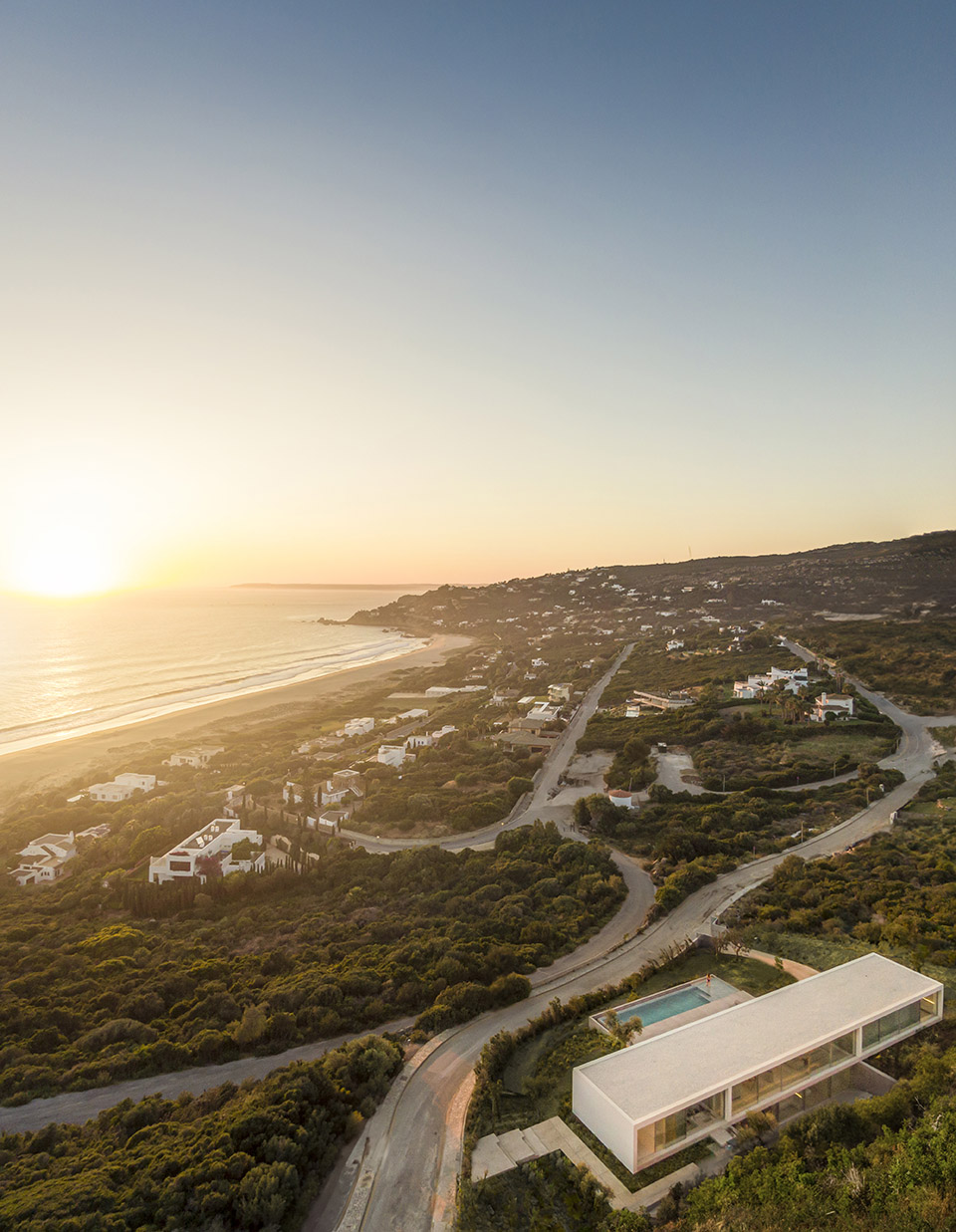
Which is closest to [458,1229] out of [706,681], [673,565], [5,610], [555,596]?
[706,681]

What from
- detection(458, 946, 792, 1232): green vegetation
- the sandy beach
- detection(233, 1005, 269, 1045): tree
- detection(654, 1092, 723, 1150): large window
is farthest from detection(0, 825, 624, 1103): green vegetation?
the sandy beach

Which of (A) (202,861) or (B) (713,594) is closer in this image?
(A) (202,861)

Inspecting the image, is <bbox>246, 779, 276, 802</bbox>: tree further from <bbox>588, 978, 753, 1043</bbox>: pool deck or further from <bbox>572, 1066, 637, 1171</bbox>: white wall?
<bbox>572, 1066, 637, 1171</bbox>: white wall

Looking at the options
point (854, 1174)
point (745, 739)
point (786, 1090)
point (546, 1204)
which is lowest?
point (745, 739)

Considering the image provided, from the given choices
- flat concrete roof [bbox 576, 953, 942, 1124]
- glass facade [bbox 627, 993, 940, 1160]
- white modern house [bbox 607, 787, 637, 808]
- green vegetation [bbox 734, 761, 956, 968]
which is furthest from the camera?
white modern house [bbox 607, 787, 637, 808]

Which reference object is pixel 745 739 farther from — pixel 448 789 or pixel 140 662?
pixel 140 662

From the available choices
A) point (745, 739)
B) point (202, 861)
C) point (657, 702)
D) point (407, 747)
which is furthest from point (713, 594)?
point (202, 861)

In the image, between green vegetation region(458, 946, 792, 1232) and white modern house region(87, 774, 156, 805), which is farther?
white modern house region(87, 774, 156, 805)
